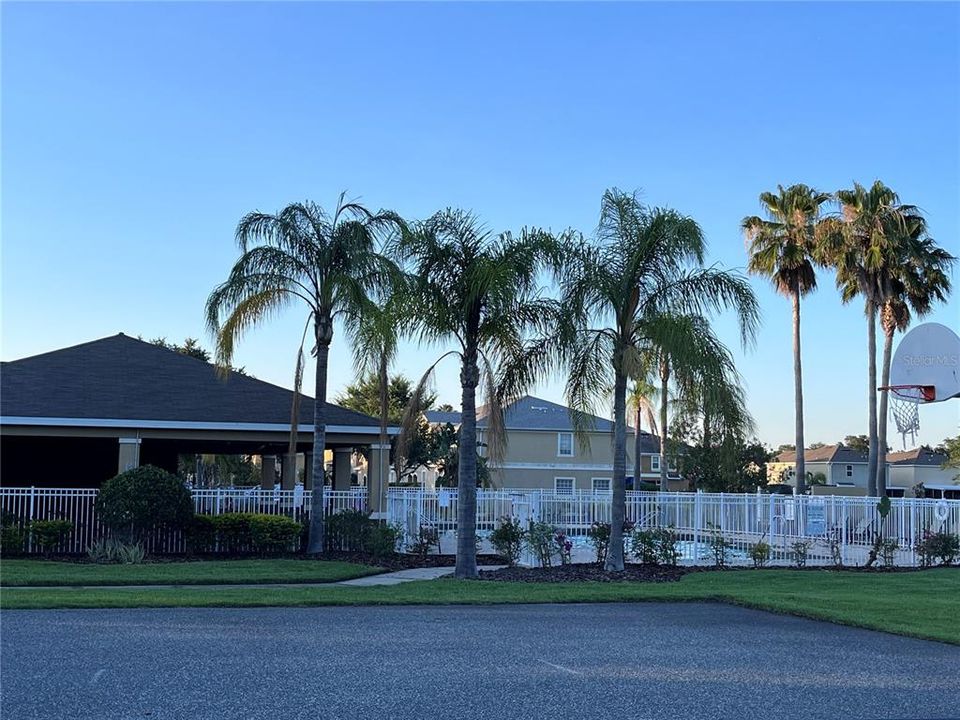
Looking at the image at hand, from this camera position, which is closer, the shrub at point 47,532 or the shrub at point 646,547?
the shrub at point 646,547

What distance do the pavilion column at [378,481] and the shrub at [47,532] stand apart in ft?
23.3

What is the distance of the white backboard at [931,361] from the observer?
1545cm

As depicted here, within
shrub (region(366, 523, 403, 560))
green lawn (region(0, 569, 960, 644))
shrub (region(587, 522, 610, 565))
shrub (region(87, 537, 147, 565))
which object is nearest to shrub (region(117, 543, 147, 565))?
shrub (region(87, 537, 147, 565))

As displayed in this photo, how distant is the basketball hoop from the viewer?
52.0 feet

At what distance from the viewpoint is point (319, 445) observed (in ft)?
74.4

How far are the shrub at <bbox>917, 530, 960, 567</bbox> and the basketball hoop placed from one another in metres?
2.58

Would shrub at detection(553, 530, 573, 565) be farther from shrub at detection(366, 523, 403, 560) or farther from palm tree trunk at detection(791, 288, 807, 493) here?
palm tree trunk at detection(791, 288, 807, 493)

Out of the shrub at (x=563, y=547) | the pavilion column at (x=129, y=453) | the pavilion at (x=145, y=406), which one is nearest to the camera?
the shrub at (x=563, y=547)

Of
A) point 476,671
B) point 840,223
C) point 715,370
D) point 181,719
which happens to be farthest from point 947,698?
point 840,223

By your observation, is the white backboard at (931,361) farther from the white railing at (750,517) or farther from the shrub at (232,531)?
the shrub at (232,531)

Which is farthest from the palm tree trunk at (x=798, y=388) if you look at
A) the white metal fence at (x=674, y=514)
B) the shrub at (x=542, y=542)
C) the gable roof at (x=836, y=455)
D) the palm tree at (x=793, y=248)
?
the gable roof at (x=836, y=455)

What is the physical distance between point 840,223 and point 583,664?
3013cm

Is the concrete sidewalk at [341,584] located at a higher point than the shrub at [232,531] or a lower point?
lower

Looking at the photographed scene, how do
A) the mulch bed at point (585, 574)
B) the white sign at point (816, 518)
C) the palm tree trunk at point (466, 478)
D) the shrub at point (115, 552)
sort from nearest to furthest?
the palm tree trunk at point (466, 478) → the mulch bed at point (585, 574) → the shrub at point (115, 552) → the white sign at point (816, 518)
